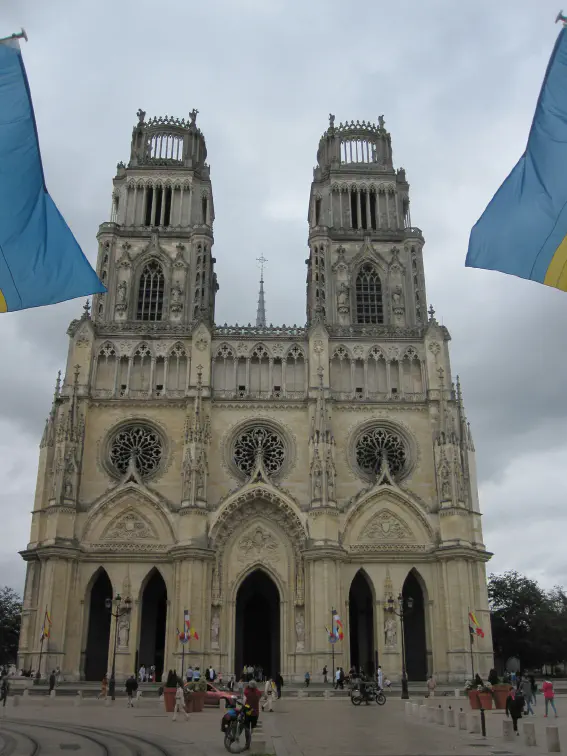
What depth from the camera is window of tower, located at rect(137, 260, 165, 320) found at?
54.8 meters

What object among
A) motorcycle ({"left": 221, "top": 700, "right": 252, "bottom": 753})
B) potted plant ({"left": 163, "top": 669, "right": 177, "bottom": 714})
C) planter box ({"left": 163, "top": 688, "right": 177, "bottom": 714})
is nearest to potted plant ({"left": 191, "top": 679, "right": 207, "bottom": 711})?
potted plant ({"left": 163, "top": 669, "right": 177, "bottom": 714})

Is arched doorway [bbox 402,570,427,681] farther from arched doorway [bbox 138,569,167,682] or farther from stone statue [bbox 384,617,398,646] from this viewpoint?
arched doorway [bbox 138,569,167,682]

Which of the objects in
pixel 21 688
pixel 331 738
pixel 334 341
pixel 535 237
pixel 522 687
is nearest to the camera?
pixel 535 237

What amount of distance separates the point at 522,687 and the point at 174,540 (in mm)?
24074

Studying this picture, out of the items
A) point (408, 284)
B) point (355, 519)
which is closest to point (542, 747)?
point (355, 519)

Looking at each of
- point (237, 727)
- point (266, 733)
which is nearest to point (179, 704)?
point (266, 733)

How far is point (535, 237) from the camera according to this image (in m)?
13.1

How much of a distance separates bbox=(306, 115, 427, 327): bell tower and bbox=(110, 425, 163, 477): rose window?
45.9 ft

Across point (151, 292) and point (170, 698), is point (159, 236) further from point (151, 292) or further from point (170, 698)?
point (170, 698)

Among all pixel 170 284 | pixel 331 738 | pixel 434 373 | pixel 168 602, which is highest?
pixel 170 284

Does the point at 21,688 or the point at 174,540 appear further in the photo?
the point at 174,540

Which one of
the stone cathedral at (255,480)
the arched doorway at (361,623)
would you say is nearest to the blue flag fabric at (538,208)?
the stone cathedral at (255,480)

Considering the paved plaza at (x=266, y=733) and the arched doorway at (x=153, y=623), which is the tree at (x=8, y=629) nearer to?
the arched doorway at (x=153, y=623)

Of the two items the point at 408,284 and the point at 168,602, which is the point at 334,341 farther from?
the point at 168,602
